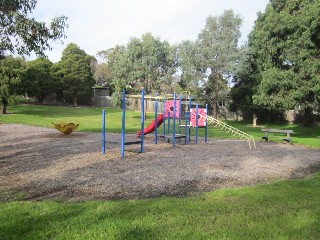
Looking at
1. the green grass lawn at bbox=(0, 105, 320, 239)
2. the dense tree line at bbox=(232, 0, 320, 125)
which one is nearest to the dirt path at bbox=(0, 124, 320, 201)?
the green grass lawn at bbox=(0, 105, 320, 239)

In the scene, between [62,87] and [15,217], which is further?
[62,87]

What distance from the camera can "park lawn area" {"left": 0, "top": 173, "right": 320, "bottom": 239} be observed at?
4289 millimetres

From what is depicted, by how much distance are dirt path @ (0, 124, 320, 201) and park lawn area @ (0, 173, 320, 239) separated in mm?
1070

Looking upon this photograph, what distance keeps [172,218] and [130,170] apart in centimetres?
463

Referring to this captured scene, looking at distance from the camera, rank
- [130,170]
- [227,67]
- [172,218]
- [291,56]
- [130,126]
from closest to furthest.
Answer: [172,218], [130,170], [291,56], [130,126], [227,67]

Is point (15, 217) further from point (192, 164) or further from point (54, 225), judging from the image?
point (192, 164)

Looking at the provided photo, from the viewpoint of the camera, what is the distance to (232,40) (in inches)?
1351

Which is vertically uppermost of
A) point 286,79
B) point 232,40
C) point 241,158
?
point 232,40

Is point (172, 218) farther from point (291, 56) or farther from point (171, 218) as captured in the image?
point (291, 56)

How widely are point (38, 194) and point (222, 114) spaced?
36112 millimetres

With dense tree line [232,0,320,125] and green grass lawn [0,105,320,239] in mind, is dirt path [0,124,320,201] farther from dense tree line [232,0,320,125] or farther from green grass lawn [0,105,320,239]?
dense tree line [232,0,320,125]

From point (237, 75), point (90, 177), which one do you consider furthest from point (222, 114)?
point (90, 177)

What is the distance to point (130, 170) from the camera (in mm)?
9406

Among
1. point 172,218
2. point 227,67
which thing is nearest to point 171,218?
point 172,218
